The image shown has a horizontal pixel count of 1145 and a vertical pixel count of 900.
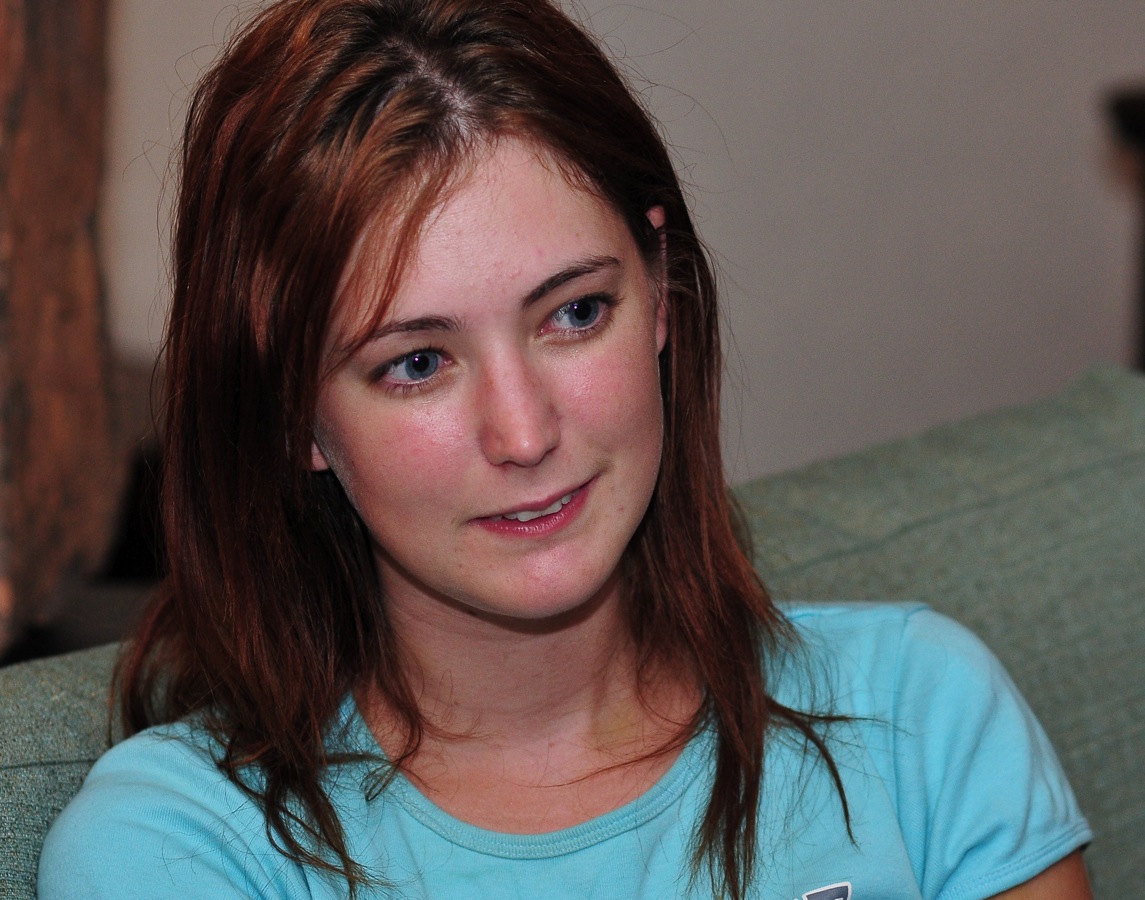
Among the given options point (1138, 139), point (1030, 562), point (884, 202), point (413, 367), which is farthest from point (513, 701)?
point (1138, 139)

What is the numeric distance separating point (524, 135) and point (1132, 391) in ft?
2.96

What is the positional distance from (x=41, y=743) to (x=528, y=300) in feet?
1.68

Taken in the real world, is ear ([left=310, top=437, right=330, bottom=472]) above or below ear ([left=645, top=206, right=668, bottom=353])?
below

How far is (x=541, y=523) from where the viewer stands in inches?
38.3

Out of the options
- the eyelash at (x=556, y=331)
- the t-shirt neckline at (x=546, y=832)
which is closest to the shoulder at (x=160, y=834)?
the t-shirt neckline at (x=546, y=832)

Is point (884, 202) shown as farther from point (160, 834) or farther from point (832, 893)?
point (160, 834)

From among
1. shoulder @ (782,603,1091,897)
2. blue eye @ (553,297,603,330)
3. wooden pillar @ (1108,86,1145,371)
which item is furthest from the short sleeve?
wooden pillar @ (1108,86,1145,371)

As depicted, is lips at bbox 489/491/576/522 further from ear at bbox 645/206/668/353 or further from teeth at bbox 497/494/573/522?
ear at bbox 645/206/668/353

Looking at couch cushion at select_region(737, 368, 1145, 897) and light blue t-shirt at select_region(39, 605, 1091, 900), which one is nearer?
light blue t-shirt at select_region(39, 605, 1091, 900)

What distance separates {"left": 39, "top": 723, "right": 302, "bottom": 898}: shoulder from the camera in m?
0.94

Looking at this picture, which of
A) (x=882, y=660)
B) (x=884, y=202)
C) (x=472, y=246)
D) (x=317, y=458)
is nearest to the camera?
(x=472, y=246)

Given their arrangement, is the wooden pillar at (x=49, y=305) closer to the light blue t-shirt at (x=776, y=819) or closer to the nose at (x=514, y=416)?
the light blue t-shirt at (x=776, y=819)

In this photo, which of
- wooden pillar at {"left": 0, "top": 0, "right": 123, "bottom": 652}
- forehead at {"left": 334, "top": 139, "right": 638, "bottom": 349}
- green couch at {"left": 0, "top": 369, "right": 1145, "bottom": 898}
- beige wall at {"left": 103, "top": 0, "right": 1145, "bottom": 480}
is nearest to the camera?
forehead at {"left": 334, "top": 139, "right": 638, "bottom": 349}

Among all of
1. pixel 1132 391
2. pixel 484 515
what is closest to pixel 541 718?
pixel 484 515
